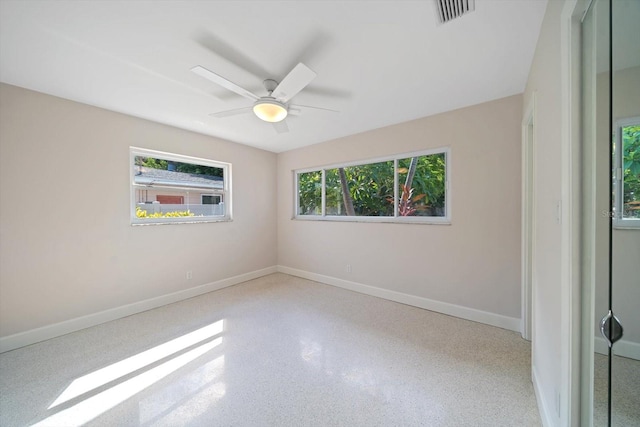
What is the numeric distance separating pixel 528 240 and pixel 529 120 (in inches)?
42.1

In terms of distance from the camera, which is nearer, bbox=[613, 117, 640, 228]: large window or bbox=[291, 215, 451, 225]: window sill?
bbox=[613, 117, 640, 228]: large window

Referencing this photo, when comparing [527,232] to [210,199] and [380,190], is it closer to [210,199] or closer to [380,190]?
[380,190]

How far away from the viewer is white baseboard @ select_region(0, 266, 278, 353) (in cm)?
215

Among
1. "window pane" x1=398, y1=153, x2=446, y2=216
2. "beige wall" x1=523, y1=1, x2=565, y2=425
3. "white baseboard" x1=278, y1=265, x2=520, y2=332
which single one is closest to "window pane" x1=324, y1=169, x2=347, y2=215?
"window pane" x1=398, y1=153, x2=446, y2=216

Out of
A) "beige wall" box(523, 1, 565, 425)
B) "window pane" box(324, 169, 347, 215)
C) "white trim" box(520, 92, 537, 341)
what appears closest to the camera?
"beige wall" box(523, 1, 565, 425)

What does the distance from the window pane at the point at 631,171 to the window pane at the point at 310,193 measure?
3617mm

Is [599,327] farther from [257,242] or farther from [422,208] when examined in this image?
[257,242]

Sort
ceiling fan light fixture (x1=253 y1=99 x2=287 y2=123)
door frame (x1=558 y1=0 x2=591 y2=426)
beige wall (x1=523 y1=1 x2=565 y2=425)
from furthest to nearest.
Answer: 1. ceiling fan light fixture (x1=253 y1=99 x2=287 y2=123)
2. beige wall (x1=523 y1=1 x2=565 y2=425)
3. door frame (x1=558 y1=0 x2=591 y2=426)

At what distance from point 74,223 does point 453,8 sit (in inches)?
148

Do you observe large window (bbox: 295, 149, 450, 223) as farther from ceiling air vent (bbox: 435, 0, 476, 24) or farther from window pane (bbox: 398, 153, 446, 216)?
ceiling air vent (bbox: 435, 0, 476, 24)

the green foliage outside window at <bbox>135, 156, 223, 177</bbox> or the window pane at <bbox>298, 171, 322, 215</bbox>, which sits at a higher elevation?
the green foliage outside window at <bbox>135, 156, 223, 177</bbox>

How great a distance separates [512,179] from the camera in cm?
241

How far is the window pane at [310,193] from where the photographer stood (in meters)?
4.27

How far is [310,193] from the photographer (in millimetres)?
4375
